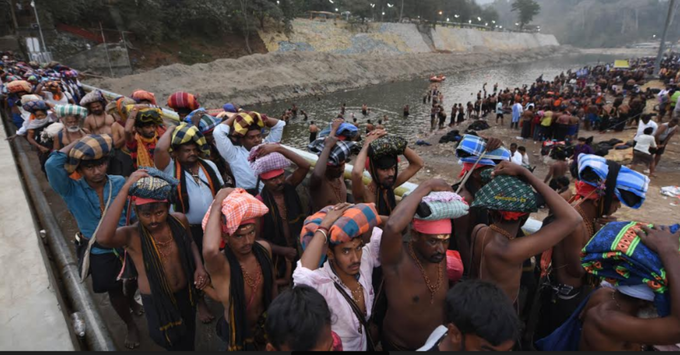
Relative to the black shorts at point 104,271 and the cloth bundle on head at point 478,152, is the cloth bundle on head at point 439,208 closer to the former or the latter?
the cloth bundle on head at point 478,152

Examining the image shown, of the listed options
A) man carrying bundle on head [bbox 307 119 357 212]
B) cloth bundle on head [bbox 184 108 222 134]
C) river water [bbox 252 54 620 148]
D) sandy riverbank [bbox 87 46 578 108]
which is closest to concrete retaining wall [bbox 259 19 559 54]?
sandy riverbank [bbox 87 46 578 108]

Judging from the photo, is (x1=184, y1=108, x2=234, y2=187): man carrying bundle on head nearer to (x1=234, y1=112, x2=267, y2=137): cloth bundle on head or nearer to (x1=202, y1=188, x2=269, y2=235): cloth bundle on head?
(x1=234, y1=112, x2=267, y2=137): cloth bundle on head

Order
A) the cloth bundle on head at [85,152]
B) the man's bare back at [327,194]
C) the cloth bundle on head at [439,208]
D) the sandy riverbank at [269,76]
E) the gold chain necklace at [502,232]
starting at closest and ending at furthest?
the cloth bundle on head at [439,208], the gold chain necklace at [502,232], the cloth bundle on head at [85,152], the man's bare back at [327,194], the sandy riverbank at [269,76]

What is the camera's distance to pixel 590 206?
2.68 metres

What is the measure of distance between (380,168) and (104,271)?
2.42 m

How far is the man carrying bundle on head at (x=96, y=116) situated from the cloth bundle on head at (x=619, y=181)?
19.4 ft

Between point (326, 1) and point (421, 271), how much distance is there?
62.2m

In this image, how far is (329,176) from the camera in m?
3.40

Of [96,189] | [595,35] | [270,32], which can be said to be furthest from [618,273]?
[595,35]

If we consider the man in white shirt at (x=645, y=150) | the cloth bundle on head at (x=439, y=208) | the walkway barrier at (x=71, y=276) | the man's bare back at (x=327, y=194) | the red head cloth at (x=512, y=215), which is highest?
the cloth bundle on head at (x=439, y=208)

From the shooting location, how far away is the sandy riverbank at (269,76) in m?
25.8

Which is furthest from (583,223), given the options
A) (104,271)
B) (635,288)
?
(104,271)

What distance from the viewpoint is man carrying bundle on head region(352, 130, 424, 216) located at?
294cm

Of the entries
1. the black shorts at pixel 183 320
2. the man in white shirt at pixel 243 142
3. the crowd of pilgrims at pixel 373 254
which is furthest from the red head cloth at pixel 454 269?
the man in white shirt at pixel 243 142
